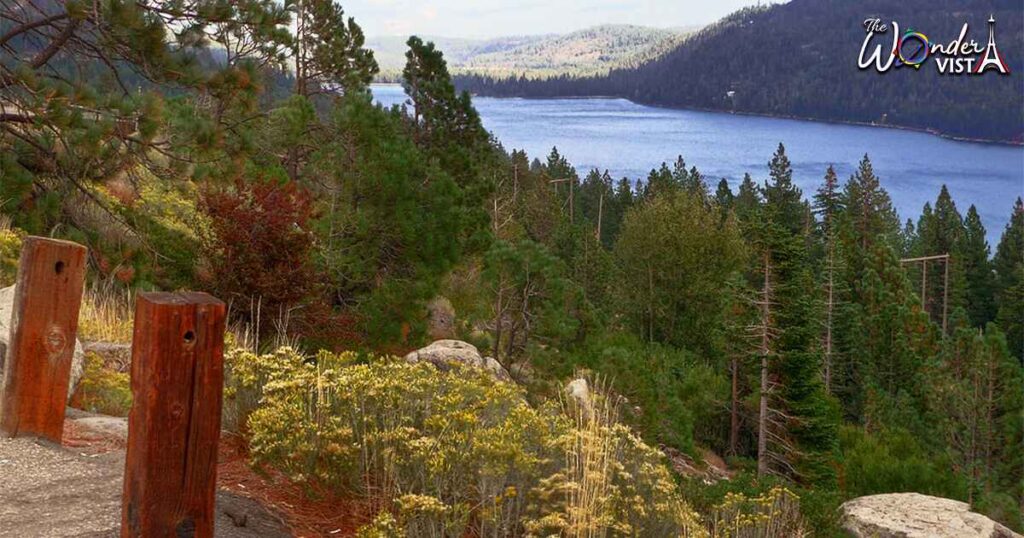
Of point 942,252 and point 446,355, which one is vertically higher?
point 942,252

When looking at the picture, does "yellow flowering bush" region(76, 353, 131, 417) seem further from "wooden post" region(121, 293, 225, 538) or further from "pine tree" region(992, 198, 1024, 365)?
"pine tree" region(992, 198, 1024, 365)

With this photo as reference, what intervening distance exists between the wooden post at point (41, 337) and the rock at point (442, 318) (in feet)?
57.2

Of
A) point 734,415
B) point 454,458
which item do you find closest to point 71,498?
point 454,458

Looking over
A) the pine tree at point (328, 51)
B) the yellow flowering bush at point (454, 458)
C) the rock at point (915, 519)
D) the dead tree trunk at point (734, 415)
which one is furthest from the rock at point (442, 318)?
the yellow flowering bush at point (454, 458)

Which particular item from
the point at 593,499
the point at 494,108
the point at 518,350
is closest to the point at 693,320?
the point at 518,350

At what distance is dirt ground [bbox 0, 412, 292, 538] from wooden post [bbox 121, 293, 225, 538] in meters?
1.07

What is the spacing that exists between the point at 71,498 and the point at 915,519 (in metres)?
13.8

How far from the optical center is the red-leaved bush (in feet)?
36.8

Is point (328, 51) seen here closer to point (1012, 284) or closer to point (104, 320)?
point (104, 320)

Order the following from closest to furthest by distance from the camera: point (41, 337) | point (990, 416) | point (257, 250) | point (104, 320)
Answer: point (41, 337)
point (104, 320)
point (257, 250)
point (990, 416)

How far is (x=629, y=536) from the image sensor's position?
190 inches

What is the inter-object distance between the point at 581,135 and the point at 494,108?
34.7 m

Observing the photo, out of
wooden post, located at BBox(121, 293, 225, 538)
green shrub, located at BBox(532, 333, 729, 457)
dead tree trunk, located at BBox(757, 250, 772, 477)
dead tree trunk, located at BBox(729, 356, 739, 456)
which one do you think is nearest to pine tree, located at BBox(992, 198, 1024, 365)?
dead tree trunk, located at BBox(729, 356, 739, 456)

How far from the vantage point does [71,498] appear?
178 inches
